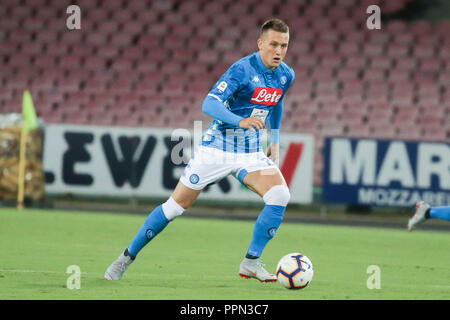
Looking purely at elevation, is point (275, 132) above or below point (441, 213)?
above

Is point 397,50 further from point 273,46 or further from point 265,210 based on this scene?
point 265,210

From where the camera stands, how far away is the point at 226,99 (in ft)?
19.9

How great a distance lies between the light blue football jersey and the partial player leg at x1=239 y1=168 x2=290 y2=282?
0.91 feet

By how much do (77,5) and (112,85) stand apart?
2454 mm

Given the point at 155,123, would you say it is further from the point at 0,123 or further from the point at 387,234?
the point at 387,234

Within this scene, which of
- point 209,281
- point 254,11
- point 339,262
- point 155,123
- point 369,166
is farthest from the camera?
point 254,11

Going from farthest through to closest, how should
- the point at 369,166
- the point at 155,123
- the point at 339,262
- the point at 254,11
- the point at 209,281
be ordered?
1. the point at 254,11
2. the point at 155,123
3. the point at 369,166
4. the point at 339,262
5. the point at 209,281

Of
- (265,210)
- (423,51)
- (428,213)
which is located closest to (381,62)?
(423,51)

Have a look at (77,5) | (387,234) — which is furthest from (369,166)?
(77,5)

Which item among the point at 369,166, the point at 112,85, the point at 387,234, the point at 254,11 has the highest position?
the point at 254,11

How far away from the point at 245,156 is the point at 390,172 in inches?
283

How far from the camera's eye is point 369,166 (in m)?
13.1

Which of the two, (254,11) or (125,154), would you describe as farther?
(254,11)

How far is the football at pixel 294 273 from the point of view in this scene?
586cm
